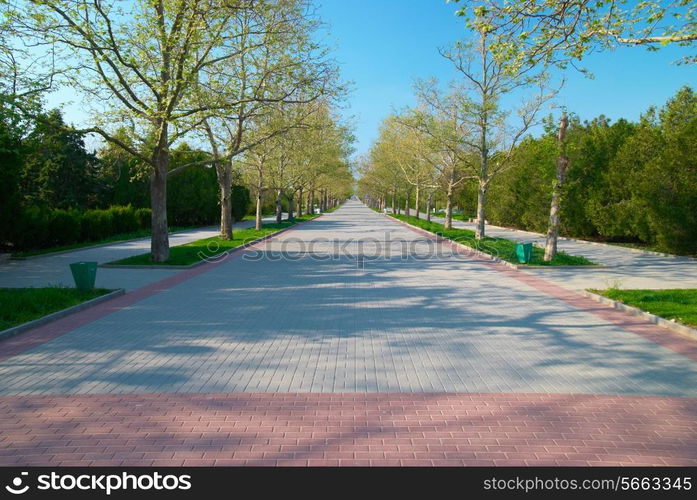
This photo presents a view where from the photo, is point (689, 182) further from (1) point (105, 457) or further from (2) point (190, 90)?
(1) point (105, 457)

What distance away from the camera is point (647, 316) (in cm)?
887

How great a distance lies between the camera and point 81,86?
13.8 metres

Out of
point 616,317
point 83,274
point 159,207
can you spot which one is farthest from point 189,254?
point 616,317

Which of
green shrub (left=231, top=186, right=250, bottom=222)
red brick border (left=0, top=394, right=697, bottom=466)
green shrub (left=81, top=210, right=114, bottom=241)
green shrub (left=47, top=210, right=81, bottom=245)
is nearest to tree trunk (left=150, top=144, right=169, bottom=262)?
green shrub (left=47, top=210, right=81, bottom=245)

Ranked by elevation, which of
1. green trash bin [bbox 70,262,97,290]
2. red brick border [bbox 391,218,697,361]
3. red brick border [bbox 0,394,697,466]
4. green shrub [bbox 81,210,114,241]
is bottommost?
red brick border [bbox 0,394,697,466]

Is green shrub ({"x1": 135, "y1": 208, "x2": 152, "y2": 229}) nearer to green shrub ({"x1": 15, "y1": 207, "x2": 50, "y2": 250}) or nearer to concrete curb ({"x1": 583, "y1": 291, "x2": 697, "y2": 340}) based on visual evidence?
green shrub ({"x1": 15, "y1": 207, "x2": 50, "y2": 250})

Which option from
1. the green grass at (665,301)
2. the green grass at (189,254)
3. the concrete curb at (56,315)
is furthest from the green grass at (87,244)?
the green grass at (665,301)

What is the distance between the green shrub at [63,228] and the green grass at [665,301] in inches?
739

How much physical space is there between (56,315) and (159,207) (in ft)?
24.2

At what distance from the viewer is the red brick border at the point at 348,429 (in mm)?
3953

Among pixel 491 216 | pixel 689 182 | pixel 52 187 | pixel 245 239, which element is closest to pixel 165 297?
pixel 245 239

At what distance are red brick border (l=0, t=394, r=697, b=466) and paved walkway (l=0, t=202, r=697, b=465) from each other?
0.06 ft

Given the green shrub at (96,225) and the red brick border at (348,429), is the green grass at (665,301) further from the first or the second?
the green shrub at (96,225)

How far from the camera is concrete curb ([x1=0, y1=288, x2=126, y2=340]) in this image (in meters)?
7.46
